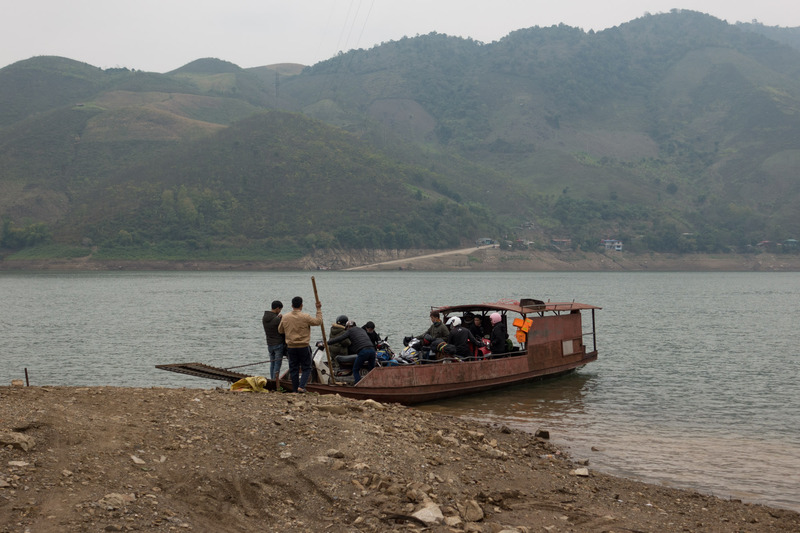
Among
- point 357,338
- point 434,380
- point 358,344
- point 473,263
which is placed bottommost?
point 473,263

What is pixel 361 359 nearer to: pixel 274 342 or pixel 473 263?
pixel 274 342

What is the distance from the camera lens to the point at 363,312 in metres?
52.2

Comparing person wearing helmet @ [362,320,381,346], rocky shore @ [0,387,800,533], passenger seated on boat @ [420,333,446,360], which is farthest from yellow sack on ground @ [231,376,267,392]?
passenger seated on boat @ [420,333,446,360]

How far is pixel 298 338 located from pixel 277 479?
224 inches

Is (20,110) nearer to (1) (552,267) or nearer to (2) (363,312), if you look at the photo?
(1) (552,267)

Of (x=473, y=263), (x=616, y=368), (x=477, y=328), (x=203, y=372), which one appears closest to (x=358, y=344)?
(x=203, y=372)

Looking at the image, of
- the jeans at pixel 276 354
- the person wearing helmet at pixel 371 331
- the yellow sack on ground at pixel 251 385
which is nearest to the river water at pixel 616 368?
the person wearing helmet at pixel 371 331

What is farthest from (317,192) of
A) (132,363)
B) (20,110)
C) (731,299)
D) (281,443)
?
(281,443)

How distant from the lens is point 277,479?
332 inches

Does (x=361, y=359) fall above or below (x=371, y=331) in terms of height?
below

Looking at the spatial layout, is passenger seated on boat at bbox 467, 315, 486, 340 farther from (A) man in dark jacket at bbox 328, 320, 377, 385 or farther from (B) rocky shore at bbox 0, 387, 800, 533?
(B) rocky shore at bbox 0, 387, 800, 533

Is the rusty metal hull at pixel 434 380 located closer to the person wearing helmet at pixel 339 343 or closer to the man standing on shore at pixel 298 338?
the man standing on shore at pixel 298 338

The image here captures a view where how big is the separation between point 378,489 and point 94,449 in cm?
320

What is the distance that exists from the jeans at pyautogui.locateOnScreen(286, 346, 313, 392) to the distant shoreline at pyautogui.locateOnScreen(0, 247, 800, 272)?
354 ft
